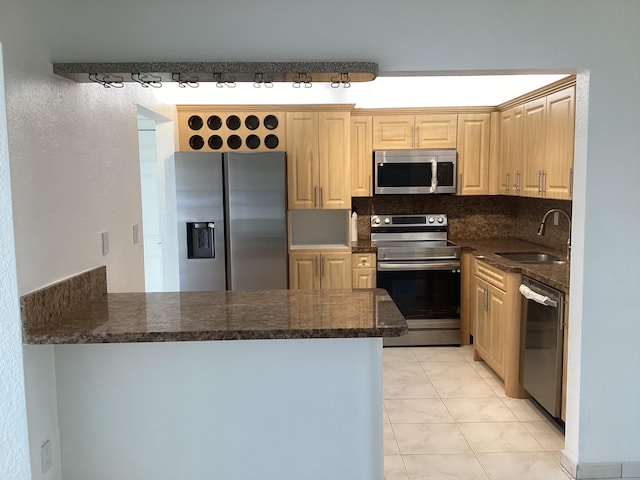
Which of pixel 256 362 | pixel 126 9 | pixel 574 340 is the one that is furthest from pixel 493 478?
pixel 126 9

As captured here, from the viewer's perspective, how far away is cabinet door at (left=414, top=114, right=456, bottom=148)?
15.4ft

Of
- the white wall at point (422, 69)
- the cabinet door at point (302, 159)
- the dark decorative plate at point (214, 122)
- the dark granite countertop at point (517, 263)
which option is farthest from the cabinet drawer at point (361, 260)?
the white wall at point (422, 69)

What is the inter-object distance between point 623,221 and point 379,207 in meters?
2.78

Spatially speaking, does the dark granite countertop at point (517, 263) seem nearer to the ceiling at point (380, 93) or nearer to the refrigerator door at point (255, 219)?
the ceiling at point (380, 93)

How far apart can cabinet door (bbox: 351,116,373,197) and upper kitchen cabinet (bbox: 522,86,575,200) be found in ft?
4.28

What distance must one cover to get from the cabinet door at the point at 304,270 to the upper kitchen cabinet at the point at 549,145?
1768 mm

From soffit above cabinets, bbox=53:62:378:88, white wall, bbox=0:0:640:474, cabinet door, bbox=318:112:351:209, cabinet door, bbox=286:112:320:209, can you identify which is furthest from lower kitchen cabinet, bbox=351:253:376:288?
soffit above cabinets, bbox=53:62:378:88

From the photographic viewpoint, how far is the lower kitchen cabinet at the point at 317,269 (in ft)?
14.5

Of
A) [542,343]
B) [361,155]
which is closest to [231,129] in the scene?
[361,155]

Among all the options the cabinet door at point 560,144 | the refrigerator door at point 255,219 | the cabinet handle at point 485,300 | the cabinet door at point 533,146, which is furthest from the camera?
the refrigerator door at point 255,219

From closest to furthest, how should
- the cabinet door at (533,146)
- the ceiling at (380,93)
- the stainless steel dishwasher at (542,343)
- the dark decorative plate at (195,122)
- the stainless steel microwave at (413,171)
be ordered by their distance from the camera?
the stainless steel dishwasher at (542,343) < the cabinet door at (533,146) < the ceiling at (380,93) < the dark decorative plate at (195,122) < the stainless steel microwave at (413,171)

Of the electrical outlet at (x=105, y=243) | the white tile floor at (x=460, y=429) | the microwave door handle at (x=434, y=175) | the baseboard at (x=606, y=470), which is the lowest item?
the white tile floor at (x=460, y=429)

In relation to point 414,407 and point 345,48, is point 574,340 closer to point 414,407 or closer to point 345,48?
point 414,407

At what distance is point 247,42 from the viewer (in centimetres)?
229
